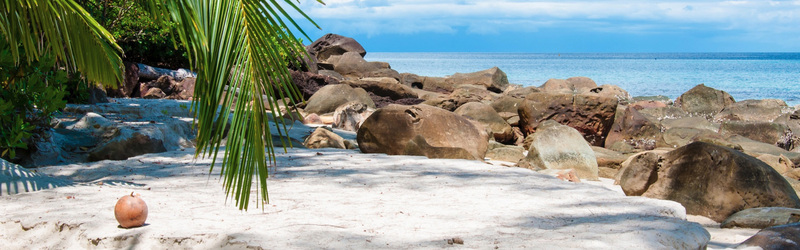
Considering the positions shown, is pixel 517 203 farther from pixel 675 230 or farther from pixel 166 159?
pixel 166 159

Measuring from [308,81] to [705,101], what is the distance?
43.7 ft

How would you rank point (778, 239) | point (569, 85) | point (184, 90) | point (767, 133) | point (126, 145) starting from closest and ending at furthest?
point (778, 239), point (126, 145), point (767, 133), point (184, 90), point (569, 85)

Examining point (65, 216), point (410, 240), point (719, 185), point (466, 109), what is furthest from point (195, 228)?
point (466, 109)

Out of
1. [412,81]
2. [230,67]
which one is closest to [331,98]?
[412,81]

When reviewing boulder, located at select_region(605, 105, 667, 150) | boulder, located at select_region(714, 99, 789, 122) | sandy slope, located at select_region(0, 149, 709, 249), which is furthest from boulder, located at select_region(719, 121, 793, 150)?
sandy slope, located at select_region(0, 149, 709, 249)

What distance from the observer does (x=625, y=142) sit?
13500 mm

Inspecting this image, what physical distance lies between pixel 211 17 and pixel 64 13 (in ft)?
7.77

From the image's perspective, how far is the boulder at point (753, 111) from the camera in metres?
18.8

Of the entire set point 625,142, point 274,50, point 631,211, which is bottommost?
point 625,142

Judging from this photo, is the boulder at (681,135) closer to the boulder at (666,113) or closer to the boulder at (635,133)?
the boulder at (635,133)

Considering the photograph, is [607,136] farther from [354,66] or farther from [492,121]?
[354,66]

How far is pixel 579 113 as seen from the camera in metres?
13.4

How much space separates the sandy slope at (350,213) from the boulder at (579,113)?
7.06 meters

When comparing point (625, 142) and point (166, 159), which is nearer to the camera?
point (166, 159)
